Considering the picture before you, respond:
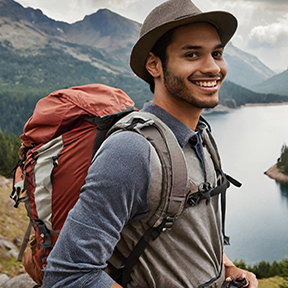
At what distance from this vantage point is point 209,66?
1.35 metres

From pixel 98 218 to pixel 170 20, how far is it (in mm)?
937

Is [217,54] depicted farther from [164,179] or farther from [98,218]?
[98,218]

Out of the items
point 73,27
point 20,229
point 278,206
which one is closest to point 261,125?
point 278,206

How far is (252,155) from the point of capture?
59906 mm

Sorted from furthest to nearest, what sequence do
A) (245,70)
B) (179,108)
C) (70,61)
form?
(245,70), (70,61), (179,108)

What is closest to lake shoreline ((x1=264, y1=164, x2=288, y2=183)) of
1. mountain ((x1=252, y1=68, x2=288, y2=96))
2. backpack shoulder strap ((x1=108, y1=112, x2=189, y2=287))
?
backpack shoulder strap ((x1=108, y1=112, x2=189, y2=287))

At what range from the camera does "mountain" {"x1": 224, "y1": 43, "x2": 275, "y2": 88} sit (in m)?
142

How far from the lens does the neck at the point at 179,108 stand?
1.41 m

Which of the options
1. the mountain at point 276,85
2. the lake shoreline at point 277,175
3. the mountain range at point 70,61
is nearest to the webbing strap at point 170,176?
the lake shoreline at point 277,175

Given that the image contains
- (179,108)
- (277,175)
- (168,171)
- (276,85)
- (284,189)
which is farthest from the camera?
(276,85)

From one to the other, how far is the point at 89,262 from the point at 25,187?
782 mm

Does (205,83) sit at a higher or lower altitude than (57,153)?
higher

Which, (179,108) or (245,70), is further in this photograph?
(245,70)

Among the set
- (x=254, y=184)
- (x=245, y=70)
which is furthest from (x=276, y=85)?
(x=254, y=184)
